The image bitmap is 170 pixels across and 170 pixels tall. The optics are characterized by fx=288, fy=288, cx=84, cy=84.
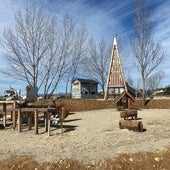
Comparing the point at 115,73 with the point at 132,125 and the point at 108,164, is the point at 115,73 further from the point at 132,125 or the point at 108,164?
the point at 108,164

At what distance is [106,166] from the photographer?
714 cm

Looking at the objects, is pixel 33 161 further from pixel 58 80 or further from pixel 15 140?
pixel 58 80

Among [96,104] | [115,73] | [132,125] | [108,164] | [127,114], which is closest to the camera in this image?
[108,164]

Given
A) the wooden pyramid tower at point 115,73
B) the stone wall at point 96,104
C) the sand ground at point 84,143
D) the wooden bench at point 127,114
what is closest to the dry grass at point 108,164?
the sand ground at point 84,143

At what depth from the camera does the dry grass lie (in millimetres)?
7082

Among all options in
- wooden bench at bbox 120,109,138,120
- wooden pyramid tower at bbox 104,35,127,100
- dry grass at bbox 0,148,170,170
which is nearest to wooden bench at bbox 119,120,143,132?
wooden bench at bbox 120,109,138,120

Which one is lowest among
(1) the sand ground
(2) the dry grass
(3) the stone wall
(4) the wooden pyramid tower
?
(2) the dry grass

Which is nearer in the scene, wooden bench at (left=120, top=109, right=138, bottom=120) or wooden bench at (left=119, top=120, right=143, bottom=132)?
wooden bench at (left=119, top=120, right=143, bottom=132)

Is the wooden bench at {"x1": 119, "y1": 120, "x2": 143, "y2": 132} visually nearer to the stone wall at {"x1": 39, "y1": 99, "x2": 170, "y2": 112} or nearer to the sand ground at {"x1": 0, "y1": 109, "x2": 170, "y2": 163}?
the sand ground at {"x1": 0, "y1": 109, "x2": 170, "y2": 163}

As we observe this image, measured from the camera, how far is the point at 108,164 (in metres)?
7.25

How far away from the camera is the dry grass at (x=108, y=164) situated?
7082 mm

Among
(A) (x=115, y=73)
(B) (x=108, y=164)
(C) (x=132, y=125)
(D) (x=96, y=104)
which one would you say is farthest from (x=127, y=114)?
(A) (x=115, y=73)

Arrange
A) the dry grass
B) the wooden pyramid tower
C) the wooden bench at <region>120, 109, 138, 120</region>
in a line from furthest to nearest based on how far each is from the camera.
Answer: the wooden pyramid tower → the wooden bench at <region>120, 109, 138, 120</region> → the dry grass

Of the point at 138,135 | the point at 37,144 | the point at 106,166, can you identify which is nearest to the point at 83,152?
the point at 106,166
